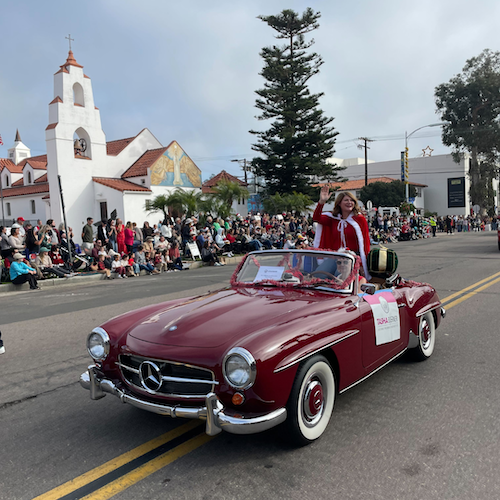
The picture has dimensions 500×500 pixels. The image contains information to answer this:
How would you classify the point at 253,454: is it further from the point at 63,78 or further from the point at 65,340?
the point at 63,78

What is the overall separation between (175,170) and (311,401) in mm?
41464

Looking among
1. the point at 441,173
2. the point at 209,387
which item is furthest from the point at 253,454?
the point at 441,173

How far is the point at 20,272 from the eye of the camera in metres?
12.7

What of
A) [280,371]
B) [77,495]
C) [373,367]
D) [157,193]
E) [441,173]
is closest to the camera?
[77,495]

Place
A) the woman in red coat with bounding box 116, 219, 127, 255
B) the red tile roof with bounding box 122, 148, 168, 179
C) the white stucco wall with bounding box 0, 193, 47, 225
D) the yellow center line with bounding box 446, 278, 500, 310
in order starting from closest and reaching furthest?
the yellow center line with bounding box 446, 278, 500, 310 → the woman in red coat with bounding box 116, 219, 127, 255 → the red tile roof with bounding box 122, 148, 168, 179 → the white stucco wall with bounding box 0, 193, 47, 225

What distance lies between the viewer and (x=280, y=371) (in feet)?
9.84

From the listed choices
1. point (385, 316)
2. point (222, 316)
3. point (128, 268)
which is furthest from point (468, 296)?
point (128, 268)

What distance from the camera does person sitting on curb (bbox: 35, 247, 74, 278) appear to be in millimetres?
14211

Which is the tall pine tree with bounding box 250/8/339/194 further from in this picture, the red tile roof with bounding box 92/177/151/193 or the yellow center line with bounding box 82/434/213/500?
the yellow center line with bounding box 82/434/213/500

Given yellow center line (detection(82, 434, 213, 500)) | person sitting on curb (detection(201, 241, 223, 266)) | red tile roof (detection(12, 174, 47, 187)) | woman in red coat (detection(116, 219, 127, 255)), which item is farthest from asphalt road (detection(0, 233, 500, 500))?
red tile roof (detection(12, 174, 47, 187))

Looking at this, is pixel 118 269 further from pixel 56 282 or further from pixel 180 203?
pixel 180 203

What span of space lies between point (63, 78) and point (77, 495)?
39.3 m

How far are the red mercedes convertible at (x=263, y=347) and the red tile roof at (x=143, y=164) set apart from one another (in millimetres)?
38660

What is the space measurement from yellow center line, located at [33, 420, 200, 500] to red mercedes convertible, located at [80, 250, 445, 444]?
0.34 metres
